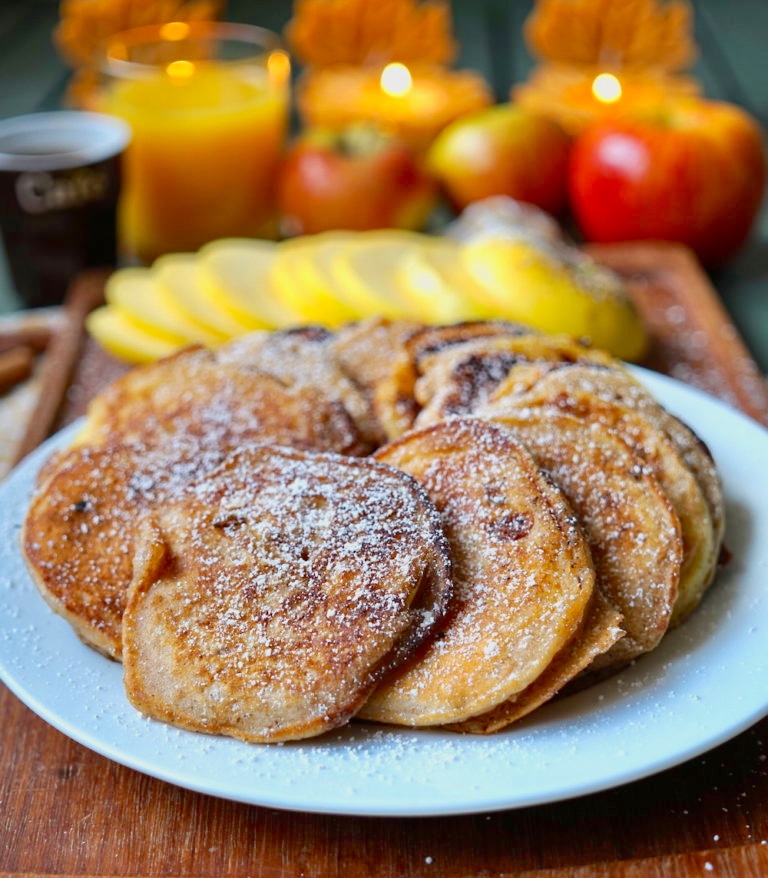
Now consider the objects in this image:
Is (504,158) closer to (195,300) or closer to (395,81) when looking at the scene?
(395,81)

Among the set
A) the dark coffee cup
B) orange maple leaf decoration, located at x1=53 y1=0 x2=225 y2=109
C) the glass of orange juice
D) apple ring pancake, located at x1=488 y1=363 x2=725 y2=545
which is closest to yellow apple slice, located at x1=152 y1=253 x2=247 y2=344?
the dark coffee cup

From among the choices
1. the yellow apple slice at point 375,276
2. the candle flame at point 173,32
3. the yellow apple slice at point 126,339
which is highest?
the candle flame at point 173,32

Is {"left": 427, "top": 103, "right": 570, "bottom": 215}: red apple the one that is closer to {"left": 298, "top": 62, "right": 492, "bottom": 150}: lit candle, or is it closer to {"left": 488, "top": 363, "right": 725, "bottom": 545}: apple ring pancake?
{"left": 298, "top": 62, "right": 492, "bottom": 150}: lit candle

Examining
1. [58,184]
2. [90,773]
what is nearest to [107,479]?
[90,773]

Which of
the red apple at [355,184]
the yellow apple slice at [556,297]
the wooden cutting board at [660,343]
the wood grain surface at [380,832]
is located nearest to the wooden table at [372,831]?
the wood grain surface at [380,832]

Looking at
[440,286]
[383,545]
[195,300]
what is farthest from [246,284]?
[383,545]

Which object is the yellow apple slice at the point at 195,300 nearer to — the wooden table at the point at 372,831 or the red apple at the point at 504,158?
the red apple at the point at 504,158
